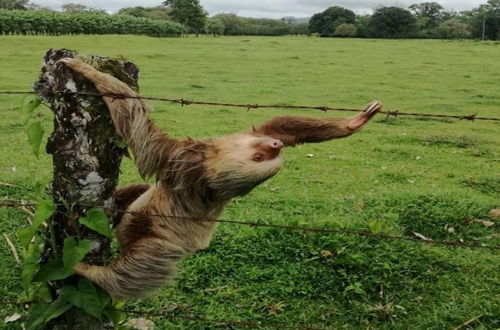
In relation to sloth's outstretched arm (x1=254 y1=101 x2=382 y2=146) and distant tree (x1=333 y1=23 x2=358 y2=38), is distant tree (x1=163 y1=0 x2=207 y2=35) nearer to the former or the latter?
distant tree (x1=333 y1=23 x2=358 y2=38)

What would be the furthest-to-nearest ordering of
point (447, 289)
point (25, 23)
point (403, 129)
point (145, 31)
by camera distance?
point (145, 31), point (25, 23), point (403, 129), point (447, 289)

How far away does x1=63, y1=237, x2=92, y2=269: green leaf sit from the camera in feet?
7.28

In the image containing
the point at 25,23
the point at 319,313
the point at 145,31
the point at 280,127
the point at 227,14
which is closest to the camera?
the point at 280,127

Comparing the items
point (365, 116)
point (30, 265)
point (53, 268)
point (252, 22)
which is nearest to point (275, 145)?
point (365, 116)

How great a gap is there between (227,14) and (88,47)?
52.5 metres

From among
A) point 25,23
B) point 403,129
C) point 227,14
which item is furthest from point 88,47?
point 227,14

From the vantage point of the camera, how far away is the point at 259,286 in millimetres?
3975

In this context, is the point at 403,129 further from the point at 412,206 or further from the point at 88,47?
the point at 88,47

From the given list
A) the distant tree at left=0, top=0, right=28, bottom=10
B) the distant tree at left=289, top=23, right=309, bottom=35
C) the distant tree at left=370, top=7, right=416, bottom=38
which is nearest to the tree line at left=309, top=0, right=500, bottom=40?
the distant tree at left=370, top=7, right=416, bottom=38

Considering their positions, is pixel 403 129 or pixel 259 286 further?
pixel 403 129

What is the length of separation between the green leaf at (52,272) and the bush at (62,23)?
33.0 meters

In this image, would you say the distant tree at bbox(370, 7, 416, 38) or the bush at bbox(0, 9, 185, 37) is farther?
the distant tree at bbox(370, 7, 416, 38)

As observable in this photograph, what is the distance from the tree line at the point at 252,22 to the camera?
35.3 metres

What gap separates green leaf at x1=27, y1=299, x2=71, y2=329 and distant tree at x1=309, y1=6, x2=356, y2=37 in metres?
59.6
